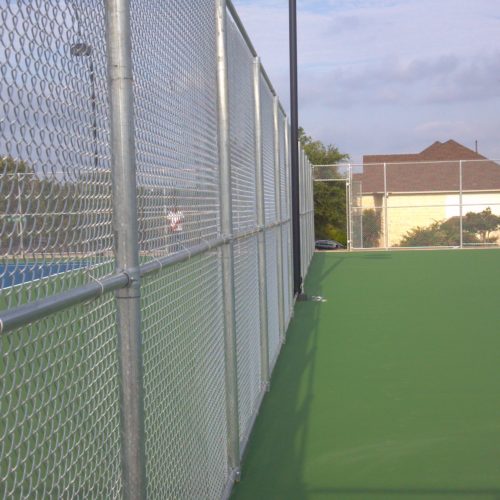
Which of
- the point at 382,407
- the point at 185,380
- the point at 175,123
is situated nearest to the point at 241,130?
the point at 382,407

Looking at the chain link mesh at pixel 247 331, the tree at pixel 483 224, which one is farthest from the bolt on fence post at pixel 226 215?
the tree at pixel 483 224

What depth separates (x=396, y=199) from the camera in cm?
3462

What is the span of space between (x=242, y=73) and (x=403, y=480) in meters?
3.33

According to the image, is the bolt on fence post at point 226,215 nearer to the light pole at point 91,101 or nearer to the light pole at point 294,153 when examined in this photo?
the light pole at point 91,101

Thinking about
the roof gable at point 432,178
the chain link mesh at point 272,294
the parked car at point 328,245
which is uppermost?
the roof gable at point 432,178

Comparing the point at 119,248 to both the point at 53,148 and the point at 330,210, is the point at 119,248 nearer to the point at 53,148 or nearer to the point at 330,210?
the point at 53,148

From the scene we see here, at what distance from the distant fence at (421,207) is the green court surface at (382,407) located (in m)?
15.6

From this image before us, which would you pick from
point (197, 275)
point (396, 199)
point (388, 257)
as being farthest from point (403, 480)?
point (396, 199)

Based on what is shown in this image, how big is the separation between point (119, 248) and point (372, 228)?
28171mm

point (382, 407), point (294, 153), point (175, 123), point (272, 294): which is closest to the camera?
point (175, 123)

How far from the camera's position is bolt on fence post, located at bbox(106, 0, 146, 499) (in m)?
2.56

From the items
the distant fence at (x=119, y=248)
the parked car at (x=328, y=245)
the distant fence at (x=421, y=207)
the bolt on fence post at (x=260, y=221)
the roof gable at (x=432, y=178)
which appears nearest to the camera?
the distant fence at (x=119, y=248)

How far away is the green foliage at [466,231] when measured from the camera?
30250 millimetres

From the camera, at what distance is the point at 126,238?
2592 mm
